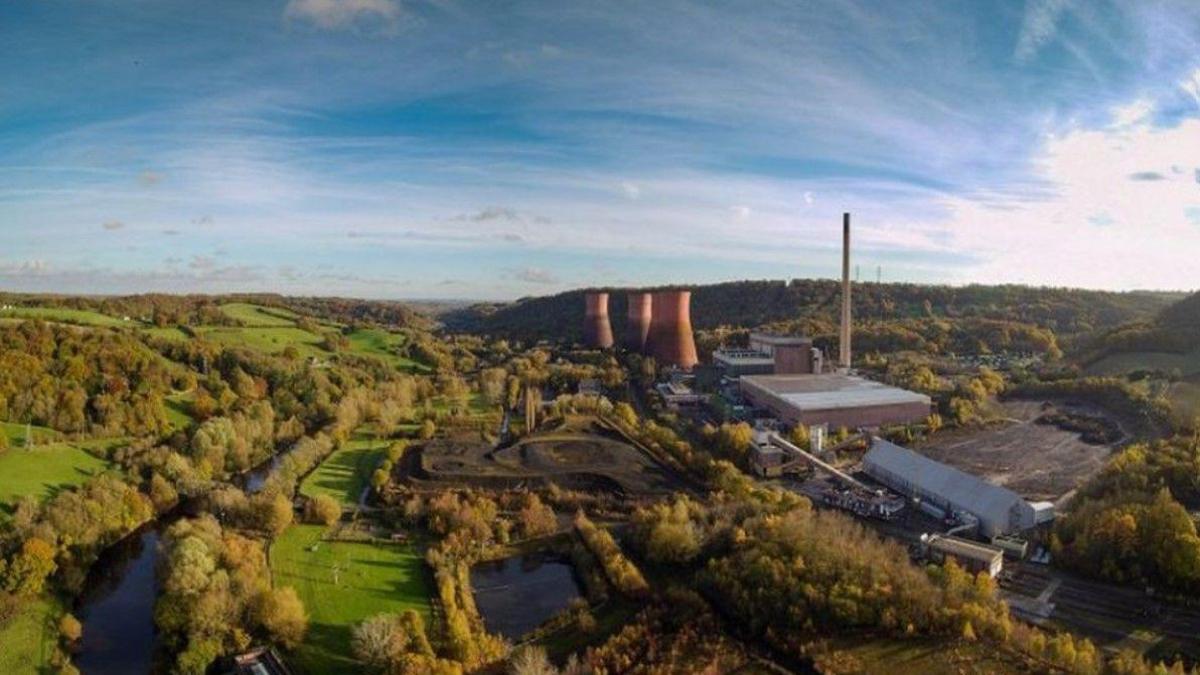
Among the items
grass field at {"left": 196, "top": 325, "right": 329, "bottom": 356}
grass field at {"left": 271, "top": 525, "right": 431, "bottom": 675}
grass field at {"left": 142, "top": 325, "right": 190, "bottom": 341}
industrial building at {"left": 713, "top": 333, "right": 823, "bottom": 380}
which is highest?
grass field at {"left": 142, "top": 325, "right": 190, "bottom": 341}

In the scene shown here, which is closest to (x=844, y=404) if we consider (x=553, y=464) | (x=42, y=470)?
(x=553, y=464)

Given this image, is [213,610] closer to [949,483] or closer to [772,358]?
[949,483]

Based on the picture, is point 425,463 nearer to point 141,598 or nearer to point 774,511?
point 141,598

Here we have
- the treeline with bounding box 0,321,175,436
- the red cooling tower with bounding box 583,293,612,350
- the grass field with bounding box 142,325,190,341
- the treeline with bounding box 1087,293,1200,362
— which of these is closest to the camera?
the treeline with bounding box 0,321,175,436

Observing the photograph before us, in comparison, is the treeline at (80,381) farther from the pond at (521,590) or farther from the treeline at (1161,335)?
the treeline at (1161,335)

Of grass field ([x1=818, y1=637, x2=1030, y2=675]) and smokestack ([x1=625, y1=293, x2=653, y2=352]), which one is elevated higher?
smokestack ([x1=625, y1=293, x2=653, y2=352])

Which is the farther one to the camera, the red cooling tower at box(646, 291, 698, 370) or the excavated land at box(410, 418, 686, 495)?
the red cooling tower at box(646, 291, 698, 370)

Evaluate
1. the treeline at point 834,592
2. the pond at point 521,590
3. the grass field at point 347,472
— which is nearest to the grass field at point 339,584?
the pond at point 521,590

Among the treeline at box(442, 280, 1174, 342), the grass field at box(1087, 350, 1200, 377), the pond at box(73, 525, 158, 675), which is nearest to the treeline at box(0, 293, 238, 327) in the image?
the treeline at box(442, 280, 1174, 342)

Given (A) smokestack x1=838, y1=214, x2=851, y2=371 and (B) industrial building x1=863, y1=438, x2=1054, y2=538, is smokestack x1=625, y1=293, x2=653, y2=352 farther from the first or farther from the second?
(B) industrial building x1=863, y1=438, x2=1054, y2=538
